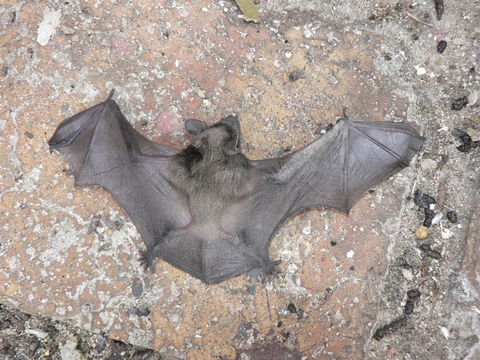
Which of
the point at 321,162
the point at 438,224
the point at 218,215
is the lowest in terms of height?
the point at 438,224

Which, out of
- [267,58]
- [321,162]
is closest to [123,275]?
[321,162]

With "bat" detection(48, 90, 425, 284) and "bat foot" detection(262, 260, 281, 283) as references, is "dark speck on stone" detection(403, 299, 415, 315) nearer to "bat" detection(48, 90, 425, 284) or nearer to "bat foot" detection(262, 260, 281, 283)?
"bat" detection(48, 90, 425, 284)

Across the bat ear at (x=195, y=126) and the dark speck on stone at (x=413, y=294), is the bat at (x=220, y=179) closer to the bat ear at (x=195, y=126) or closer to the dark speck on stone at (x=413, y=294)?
the bat ear at (x=195, y=126)

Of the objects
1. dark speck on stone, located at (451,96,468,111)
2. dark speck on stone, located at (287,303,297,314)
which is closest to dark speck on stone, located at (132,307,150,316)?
dark speck on stone, located at (287,303,297,314)

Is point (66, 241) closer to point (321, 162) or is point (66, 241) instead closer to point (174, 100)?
point (174, 100)

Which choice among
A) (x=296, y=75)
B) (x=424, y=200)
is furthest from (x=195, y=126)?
(x=424, y=200)

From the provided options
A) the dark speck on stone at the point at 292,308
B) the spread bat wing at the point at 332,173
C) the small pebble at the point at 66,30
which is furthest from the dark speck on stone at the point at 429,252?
the small pebble at the point at 66,30
